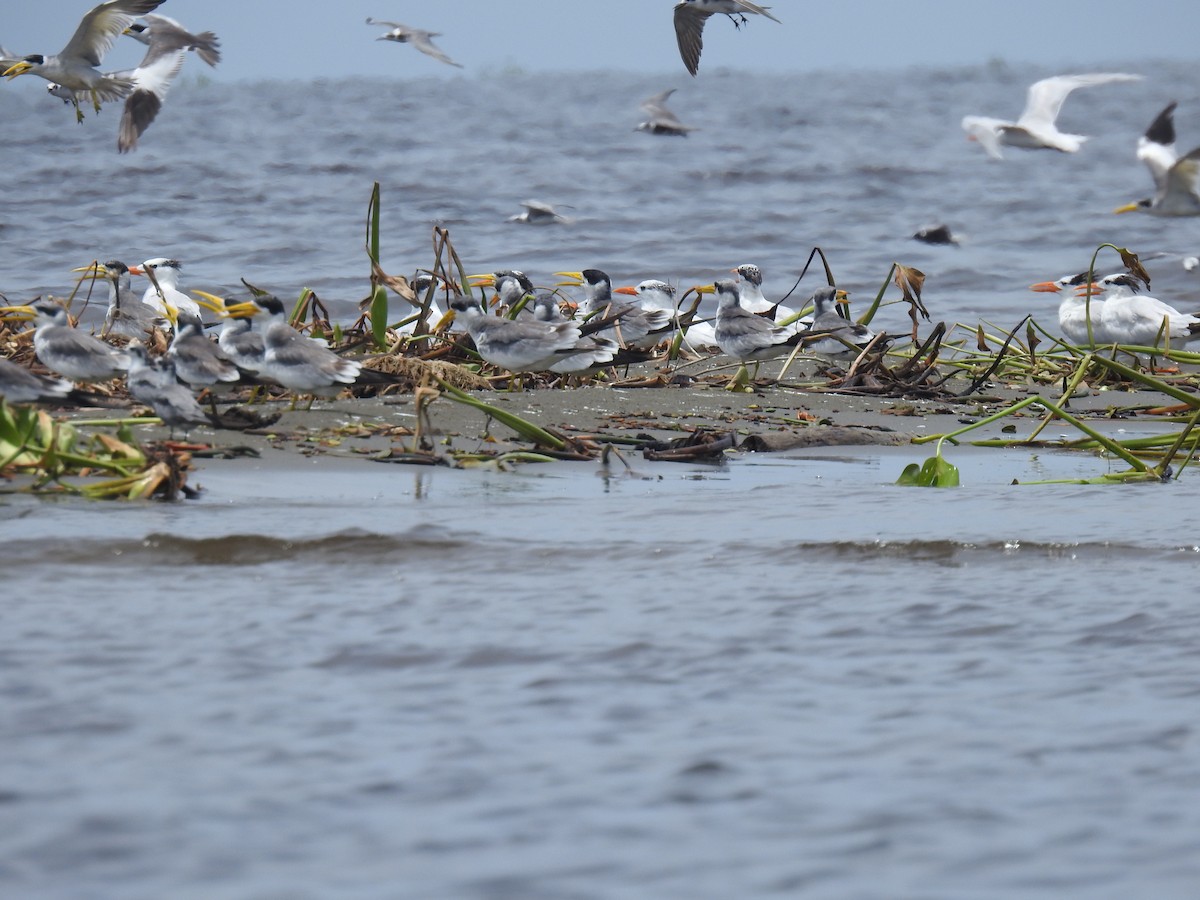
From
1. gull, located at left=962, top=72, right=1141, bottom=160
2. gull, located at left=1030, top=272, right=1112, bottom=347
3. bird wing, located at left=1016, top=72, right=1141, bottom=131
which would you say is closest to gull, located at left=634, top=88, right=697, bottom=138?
bird wing, located at left=1016, top=72, right=1141, bottom=131

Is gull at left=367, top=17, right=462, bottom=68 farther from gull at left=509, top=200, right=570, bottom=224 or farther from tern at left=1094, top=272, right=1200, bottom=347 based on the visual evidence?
tern at left=1094, top=272, right=1200, bottom=347

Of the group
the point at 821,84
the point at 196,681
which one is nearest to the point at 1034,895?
the point at 196,681

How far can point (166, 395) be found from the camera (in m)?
6.47

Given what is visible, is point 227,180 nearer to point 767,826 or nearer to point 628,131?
point 628,131

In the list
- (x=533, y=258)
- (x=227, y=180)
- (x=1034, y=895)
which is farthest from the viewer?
(x=227, y=180)

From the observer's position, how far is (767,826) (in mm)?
2996

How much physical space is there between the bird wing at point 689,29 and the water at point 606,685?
20.8 ft

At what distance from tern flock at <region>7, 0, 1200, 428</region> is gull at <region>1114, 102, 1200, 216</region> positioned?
2cm

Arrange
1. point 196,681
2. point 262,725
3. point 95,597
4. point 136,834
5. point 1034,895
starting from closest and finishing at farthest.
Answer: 1. point 1034,895
2. point 136,834
3. point 262,725
4. point 196,681
5. point 95,597

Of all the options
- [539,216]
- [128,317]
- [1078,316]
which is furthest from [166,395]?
[539,216]

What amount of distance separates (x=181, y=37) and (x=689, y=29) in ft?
13.1

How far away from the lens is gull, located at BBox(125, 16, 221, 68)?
12008 millimetres

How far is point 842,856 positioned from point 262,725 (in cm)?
132

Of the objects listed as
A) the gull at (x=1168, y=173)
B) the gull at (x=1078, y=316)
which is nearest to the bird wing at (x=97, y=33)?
the gull at (x=1078, y=316)
